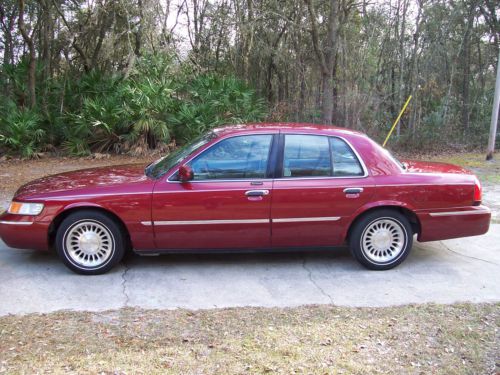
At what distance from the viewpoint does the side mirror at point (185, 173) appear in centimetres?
484

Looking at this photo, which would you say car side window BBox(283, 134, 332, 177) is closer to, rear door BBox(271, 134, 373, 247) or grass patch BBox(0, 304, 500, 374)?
rear door BBox(271, 134, 373, 247)

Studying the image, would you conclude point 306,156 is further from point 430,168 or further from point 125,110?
point 125,110

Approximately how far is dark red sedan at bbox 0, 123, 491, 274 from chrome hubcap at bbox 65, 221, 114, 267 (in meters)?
0.01

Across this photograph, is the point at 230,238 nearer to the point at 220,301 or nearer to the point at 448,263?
the point at 220,301

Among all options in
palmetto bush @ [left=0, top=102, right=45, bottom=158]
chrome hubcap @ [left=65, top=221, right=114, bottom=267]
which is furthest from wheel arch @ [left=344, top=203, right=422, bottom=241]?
palmetto bush @ [left=0, top=102, right=45, bottom=158]

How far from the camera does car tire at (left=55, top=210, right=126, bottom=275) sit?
16.0ft

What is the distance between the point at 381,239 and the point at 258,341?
212 centimetres

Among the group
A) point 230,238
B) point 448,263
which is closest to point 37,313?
point 230,238

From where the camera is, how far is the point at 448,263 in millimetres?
5449

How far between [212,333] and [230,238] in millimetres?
1382

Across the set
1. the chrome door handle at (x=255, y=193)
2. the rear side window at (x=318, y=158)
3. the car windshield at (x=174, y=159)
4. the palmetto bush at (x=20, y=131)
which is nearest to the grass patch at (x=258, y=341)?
the chrome door handle at (x=255, y=193)

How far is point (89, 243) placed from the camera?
4.92 meters

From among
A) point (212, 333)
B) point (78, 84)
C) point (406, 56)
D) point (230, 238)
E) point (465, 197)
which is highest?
point (406, 56)

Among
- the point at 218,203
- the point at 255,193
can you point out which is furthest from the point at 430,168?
the point at 218,203
